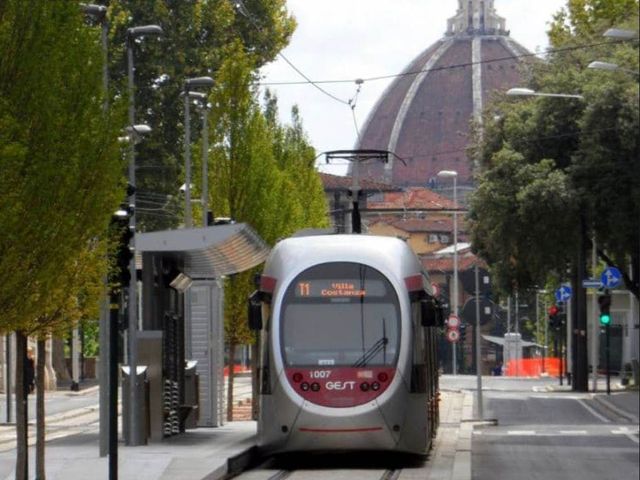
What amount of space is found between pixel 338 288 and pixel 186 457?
2917 mm

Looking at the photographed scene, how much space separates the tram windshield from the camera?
83.3ft

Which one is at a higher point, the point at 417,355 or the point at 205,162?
the point at 205,162

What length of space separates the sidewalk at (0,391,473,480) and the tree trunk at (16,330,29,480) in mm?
1359

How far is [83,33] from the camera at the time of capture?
1678 cm

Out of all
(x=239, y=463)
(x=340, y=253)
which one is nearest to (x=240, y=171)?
(x=340, y=253)

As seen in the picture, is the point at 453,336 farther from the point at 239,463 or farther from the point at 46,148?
the point at 46,148

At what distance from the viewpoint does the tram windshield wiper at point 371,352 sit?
2530 centimetres

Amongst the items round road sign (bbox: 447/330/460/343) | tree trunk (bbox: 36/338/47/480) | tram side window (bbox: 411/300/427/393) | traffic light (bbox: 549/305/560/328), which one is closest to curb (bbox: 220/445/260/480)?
tree trunk (bbox: 36/338/47/480)

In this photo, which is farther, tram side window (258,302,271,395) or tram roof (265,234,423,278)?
tram roof (265,234,423,278)

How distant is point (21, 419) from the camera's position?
20.4m

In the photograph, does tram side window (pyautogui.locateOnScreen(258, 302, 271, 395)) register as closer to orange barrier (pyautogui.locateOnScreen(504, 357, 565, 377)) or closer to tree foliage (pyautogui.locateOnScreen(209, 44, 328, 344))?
tree foliage (pyautogui.locateOnScreen(209, 44, 328, 344))

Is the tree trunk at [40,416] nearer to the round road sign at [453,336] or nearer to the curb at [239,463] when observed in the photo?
the curb at [239,463]

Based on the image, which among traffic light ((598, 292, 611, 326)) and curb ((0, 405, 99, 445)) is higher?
traffic light ((598, 292, 611, 326))

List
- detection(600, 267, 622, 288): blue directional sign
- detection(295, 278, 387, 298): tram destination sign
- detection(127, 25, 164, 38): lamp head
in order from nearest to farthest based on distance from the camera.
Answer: detection(295, 278, 387, 298): tram destination sign → detection(127, 25, 164, 38): lamp head → detection(600, 267, 622, 288): blue directional sign
